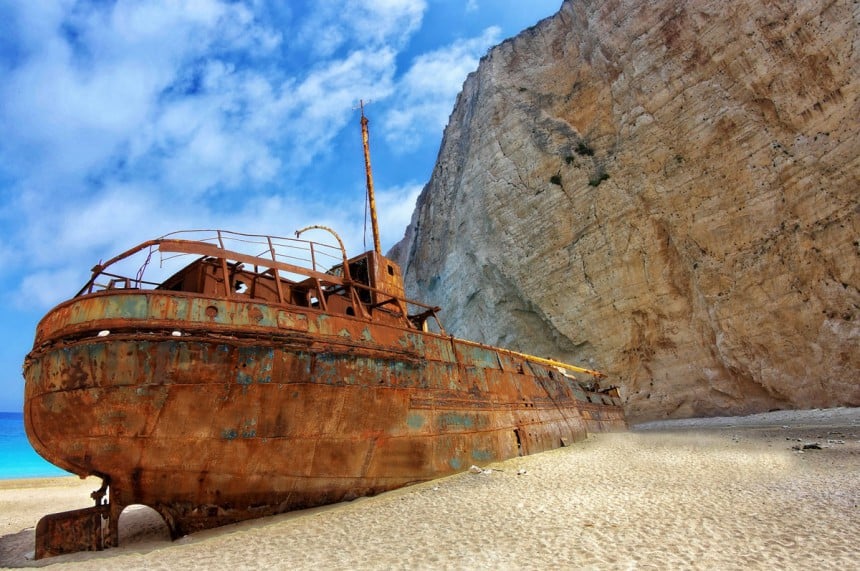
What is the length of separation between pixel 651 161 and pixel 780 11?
22.5 feet

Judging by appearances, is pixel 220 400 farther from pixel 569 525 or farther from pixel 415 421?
pixel 569 525

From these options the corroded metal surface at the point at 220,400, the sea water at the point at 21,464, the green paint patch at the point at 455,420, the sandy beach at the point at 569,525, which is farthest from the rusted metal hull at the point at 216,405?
the sea water at the point at 21,464

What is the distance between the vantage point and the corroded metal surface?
5.48 m

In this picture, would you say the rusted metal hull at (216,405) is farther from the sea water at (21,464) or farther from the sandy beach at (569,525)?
the sea water at (21,464)

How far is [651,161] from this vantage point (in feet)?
69.4

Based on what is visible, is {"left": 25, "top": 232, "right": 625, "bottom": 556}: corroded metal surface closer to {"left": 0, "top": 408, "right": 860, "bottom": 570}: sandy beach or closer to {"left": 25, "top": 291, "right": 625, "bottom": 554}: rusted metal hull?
{"left": 25, "top": 291, "right": 625, "bottom": 554}: rusted metal hull

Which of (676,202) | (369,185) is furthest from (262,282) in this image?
(676,202)

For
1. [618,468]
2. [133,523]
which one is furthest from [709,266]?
[133,523]

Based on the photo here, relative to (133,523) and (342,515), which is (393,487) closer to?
(342,515)

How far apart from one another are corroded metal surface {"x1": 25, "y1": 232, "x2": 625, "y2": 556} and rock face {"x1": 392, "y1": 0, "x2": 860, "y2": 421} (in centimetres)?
1533

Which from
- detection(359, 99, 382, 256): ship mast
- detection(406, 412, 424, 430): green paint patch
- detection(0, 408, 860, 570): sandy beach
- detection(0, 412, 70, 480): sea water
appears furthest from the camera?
detection(0, 412, 70, 480): sea water

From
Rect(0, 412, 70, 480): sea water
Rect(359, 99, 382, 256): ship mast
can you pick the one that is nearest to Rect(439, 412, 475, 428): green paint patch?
Rect(359, 99, 382, 256): ship mast

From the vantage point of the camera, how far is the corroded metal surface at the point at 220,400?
5.48 m

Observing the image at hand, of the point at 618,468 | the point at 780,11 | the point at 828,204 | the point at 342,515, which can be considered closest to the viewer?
the point at 342,515
